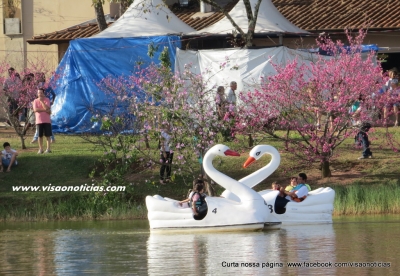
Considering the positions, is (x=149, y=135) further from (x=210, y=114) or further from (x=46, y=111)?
(x=46, y=111)

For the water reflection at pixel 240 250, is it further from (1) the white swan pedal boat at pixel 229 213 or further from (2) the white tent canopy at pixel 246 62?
(2) the white tent canopy at pixel 246 62

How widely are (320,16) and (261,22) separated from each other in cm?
684

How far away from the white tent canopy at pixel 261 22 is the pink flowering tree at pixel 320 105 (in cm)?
663

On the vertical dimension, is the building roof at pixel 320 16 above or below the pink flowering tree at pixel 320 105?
above

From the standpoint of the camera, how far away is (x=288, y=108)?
1053 inches

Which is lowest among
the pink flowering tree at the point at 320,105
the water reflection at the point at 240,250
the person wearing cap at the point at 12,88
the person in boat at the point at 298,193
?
the water reflection at the point at 240,250

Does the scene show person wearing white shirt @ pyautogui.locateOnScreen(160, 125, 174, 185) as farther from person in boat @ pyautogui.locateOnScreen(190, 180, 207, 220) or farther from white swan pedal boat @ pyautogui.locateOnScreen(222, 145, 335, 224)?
person in boat @ pyautogui.locateOnScreen(190, 180, 207, 220)

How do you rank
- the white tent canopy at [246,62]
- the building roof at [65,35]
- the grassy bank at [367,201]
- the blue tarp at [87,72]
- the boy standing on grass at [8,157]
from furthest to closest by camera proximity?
the building roof at [65,35], the blue tarp at [87,72], the white tent canopy at [246,62], the boy standing on grass at [8,157], the grassy bank at [367,201]

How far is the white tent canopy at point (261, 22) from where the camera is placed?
33625 millimetres

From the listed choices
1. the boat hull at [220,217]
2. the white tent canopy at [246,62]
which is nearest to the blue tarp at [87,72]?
the white tent canopy at [246,62]

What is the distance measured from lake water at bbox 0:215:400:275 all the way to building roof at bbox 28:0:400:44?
1666 cm

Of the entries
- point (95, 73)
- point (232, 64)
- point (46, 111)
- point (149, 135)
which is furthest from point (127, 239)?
point (95, 73)

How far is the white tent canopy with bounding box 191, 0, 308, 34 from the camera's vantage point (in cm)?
3362

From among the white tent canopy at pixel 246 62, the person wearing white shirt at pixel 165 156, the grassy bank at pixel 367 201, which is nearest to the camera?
the grassy bank at pixel 367 201
